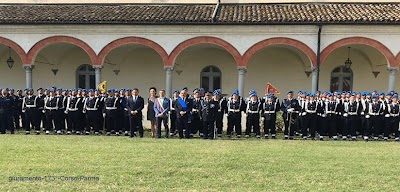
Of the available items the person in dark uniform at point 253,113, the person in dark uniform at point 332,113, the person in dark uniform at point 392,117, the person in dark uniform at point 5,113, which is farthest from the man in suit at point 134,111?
the person in dark uniform at point 392,117

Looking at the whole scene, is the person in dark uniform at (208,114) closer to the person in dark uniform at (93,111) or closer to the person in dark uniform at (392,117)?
the person in dark uniform at (93,111)

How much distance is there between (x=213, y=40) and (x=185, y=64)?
3.08 meters

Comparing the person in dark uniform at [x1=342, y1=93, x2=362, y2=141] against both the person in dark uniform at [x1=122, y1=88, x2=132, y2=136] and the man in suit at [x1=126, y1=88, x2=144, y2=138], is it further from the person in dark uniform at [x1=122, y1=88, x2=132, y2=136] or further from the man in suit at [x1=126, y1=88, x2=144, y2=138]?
the person in dark uniform at [x1=122, y1=88, x2=132, y2=136]

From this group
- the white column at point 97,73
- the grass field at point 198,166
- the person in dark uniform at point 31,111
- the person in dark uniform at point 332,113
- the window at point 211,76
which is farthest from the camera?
the window at point 211,76

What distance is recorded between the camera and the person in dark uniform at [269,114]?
12.6m

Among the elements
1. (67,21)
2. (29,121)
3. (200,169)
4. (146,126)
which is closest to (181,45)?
(146,126)

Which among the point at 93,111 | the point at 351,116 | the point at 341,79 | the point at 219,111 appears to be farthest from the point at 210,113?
the point at 341,79

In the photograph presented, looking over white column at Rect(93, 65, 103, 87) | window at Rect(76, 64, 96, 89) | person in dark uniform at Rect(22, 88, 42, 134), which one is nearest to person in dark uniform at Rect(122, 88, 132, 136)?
person in dark uniform at Rect(22, 88, 42, 134)

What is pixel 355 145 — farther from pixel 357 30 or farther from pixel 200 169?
pixel 357 30

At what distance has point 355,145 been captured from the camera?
11203 millimetres

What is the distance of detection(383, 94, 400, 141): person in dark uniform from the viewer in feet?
41.4

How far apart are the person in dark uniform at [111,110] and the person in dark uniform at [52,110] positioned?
1517 millimetres

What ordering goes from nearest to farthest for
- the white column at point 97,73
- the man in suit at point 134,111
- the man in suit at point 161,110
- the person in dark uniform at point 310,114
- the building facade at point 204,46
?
1. the man in suit at point 161,110
2. the man in suit at point 134,111
3. the person in dark uniform at point 310,114
4. the building facade at point 204,46
5. the white column at point 97,73

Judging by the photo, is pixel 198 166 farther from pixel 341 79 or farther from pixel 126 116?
pixel 341 79
